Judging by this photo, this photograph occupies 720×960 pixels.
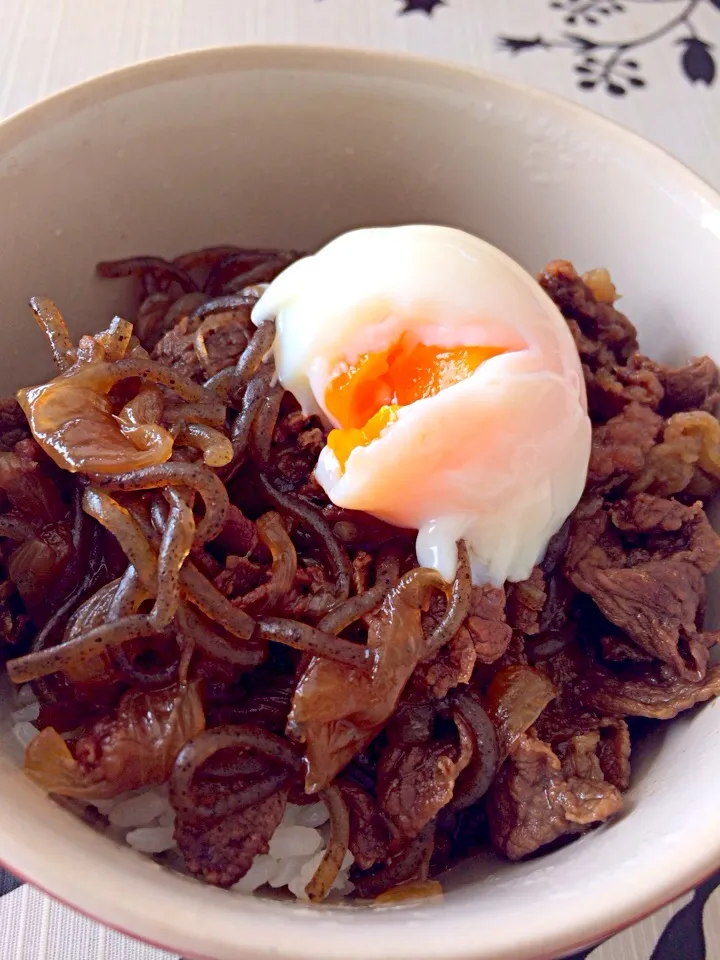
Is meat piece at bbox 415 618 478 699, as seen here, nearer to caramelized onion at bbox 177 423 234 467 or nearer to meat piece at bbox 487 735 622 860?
meat piece at bbox 487 735 622 860

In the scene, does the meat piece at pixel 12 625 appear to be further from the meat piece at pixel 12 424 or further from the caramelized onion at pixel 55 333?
the caramelized onion at pixel 55 333

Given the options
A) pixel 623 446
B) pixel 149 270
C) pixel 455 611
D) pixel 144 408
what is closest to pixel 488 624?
pixel 455 611

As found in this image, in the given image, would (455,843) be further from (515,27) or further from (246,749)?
(515,27)

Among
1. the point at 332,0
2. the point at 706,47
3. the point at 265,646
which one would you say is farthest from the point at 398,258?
the point at 706,47

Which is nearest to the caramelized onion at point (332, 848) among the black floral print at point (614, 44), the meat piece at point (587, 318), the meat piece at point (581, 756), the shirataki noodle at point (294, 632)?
the shirataki noodle at point (294, 632)

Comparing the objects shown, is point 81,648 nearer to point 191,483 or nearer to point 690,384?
point 191,483

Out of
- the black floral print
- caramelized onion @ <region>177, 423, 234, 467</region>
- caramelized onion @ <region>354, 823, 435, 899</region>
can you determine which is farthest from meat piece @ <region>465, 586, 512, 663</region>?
the black floral print
